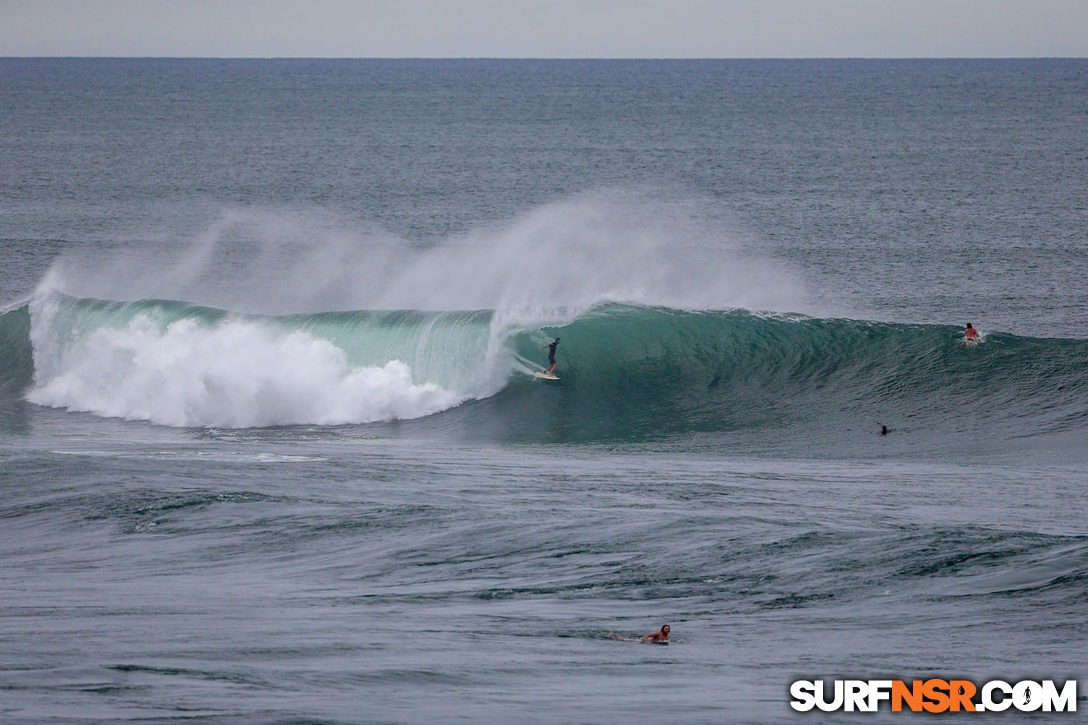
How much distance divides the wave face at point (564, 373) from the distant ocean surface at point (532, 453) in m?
0.10

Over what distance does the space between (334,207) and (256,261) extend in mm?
15747

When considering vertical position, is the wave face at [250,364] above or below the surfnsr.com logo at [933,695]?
above

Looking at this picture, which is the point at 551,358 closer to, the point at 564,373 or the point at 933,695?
the point at 564,373

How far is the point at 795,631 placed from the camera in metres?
13.5

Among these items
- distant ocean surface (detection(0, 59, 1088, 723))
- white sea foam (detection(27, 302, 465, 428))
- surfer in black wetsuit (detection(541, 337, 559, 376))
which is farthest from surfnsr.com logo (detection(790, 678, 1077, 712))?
white sea foam (detection(27, 302, 465, 428))

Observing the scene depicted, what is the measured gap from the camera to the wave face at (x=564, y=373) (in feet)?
86.9

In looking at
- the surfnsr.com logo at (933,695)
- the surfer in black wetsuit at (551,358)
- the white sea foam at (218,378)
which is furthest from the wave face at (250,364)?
the surfnsr.com logo at (933,695)

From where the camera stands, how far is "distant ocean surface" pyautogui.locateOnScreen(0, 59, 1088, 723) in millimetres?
12500

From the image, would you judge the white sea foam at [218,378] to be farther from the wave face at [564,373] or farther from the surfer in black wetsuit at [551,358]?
the surfer in black wetsuit at [551,358]

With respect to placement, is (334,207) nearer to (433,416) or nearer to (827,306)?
(827,306)

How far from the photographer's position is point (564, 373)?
28891 mm

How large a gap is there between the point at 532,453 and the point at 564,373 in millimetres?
4814

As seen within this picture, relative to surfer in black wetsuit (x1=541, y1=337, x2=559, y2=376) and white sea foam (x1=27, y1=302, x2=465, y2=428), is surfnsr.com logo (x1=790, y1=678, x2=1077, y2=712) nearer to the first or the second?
surfer in black wetsuit (x1=541, y1=337, x2=559, y2=376)

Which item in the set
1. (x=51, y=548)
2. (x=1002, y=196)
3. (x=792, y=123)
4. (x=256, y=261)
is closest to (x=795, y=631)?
(x=51, y=548)
